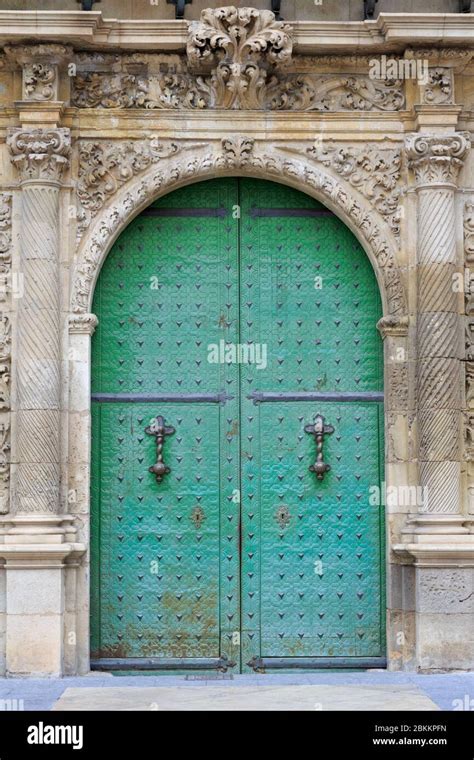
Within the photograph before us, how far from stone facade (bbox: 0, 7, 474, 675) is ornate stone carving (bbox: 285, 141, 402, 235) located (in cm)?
1

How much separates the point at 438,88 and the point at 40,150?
10.4 feet

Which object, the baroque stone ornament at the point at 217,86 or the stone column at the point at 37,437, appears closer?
the stone column at the point at 37,437

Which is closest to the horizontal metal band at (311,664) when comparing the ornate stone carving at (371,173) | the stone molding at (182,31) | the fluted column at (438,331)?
the fluted column at (438,331)

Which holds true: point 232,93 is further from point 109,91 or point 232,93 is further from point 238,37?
point 109,91

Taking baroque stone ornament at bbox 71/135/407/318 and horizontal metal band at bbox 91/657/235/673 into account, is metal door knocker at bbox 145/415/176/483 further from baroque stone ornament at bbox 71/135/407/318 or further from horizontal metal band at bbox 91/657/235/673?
Answer: horizontal metal band at bbox 91/657/235/673

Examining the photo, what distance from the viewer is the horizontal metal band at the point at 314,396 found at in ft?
39.2

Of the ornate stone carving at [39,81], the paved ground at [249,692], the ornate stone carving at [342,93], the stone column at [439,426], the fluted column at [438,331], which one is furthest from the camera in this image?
the ornate stone carving at [342,93]

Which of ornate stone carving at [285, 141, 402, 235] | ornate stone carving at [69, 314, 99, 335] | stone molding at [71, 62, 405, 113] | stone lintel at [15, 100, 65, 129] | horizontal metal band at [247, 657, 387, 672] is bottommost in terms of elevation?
horizontal metal band at [247, 657, 387, 672]

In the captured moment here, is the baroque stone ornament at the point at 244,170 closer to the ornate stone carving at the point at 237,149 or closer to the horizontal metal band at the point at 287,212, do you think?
the ornate stone carving at the point at 237,149

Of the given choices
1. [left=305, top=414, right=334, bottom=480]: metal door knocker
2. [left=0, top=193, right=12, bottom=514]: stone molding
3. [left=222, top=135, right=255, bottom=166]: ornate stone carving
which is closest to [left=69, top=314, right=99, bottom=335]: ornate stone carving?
[left=0, top=193, right=12, bottom=514]: stone molding

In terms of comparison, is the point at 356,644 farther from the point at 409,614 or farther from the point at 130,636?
the point at 130,636

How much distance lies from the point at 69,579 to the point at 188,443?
4.68 feet

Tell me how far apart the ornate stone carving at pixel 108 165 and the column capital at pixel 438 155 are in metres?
1.77

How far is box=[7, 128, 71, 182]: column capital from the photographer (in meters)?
11.6
